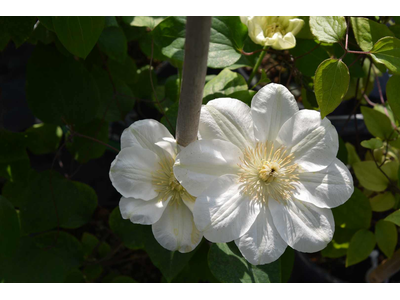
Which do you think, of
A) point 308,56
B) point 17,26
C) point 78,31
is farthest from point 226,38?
point 17,26

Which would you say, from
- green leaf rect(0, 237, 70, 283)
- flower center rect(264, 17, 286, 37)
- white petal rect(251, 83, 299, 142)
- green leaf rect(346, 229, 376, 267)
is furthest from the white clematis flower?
green leaf rect(0, 237, 70, 283)

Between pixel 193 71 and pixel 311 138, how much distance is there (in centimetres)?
25

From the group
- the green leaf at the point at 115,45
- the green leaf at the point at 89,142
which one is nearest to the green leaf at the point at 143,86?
the green leaf at the point at 89,142

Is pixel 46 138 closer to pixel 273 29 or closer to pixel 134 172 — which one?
pixel 134 172

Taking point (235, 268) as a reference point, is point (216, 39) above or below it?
above

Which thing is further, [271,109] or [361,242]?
[361,242]

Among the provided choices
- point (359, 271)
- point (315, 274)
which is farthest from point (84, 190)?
point (359, 271)

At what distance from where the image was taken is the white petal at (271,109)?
0.53 meters

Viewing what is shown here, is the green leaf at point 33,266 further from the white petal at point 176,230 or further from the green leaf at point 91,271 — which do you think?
the white petal at point 176,230

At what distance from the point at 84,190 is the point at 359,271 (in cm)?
88

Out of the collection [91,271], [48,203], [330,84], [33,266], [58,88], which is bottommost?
[91,271]

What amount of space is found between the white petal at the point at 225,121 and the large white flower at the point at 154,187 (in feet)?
0.18

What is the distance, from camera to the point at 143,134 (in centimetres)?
57
